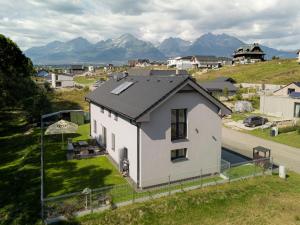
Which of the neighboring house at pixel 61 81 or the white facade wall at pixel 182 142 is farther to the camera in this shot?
the neighboring house at pixel 61 81

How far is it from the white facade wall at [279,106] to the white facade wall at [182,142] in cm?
3026

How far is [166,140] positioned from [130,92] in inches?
248

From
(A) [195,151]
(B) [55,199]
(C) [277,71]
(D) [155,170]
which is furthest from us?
(C) [277,71]

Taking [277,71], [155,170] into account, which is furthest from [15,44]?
[277,71]

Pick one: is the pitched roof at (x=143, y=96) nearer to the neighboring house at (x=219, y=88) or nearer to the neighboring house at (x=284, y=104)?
the neighboring house at (x=284, y=104)

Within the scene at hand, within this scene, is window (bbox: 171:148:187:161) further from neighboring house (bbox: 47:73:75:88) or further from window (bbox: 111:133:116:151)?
neighboring house (bbox: 47:73:75:88)

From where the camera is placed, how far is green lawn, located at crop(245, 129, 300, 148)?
31398mm

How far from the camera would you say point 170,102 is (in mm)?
18859

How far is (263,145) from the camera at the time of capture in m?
31.1

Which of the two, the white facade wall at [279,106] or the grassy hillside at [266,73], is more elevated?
the grassy hillside at [266,73]

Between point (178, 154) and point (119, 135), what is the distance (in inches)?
206

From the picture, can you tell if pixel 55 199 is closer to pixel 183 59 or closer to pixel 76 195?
pixel 76 195

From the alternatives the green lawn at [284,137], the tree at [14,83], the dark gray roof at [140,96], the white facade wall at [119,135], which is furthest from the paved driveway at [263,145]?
the tree at [14,83]

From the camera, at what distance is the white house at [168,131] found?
1819 cm
